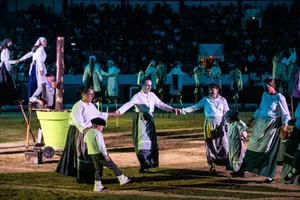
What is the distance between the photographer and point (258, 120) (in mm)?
12406

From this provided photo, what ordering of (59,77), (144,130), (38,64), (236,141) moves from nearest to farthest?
(236,141) → (144,130) → (59,77) → (38,64)

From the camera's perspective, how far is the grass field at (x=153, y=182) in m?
11.2

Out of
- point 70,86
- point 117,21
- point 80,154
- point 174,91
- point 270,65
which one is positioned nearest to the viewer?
point 80,154

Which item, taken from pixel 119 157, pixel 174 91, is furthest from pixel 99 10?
pixel 119 157

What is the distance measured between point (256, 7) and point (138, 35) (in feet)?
24.0

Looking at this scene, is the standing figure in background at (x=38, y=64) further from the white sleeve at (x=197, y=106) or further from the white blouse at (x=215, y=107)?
the white blouse at (x=215, y=107)

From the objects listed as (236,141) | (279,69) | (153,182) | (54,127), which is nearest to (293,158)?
(236,141)

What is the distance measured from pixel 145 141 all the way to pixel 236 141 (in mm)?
1806

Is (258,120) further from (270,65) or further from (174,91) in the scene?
(270,65)

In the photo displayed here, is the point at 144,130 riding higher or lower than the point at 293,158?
higher

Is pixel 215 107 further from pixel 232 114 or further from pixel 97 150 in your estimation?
pixel 97 150

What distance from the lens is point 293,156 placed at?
11.7 m

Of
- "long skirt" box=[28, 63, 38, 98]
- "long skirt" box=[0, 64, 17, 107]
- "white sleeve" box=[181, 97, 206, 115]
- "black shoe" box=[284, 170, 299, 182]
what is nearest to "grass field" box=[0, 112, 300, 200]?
"black shoe" box=[284, 170, 299, 182]

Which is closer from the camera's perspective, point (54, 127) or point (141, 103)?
point (141, 103)
